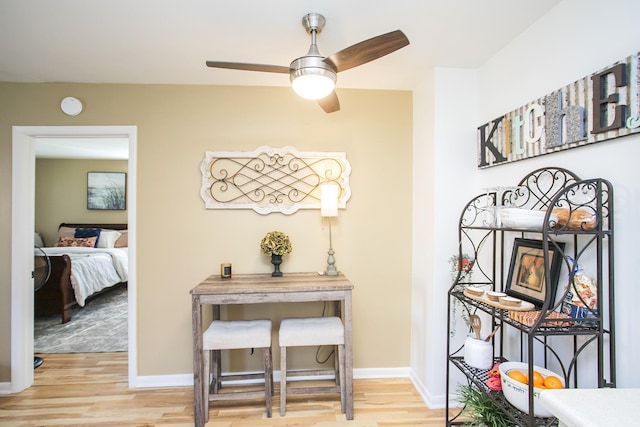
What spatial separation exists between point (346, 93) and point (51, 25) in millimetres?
1944

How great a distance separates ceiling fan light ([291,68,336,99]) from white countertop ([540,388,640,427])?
59.7 inches

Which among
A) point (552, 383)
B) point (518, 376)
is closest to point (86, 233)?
point (518, 376)

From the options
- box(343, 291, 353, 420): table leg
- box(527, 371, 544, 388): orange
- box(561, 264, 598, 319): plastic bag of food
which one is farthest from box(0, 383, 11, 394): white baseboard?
box(561, 264, 598, 319): plastic bag of food

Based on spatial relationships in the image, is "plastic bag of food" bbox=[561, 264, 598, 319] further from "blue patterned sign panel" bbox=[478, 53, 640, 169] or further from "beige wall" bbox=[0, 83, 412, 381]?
"beige wall" bbox=[0, 83, 412, 381]

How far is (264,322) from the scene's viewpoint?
231 centimetres

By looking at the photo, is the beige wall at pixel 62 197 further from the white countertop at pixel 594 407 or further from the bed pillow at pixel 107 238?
the white countertop at pixel 594 407

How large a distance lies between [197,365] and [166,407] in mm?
555

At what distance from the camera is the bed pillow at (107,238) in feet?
18.7

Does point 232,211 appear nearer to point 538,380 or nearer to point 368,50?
point 368,50

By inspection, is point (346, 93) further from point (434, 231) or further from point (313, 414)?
point (313, 414)

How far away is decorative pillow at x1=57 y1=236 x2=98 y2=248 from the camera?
5582mm

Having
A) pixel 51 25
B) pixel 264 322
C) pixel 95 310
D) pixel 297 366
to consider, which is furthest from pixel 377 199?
pixel 95 310

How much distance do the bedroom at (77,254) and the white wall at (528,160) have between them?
307 cm

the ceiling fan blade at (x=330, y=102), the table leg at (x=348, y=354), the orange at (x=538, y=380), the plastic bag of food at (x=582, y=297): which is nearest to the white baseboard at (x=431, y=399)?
A: the table leg at (x=348, y=354)
